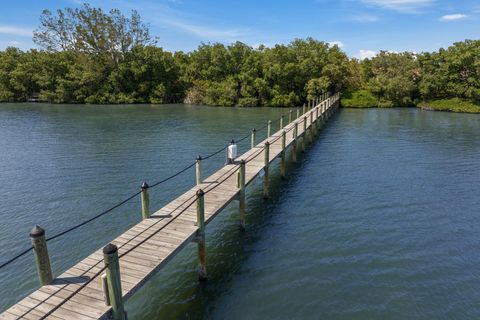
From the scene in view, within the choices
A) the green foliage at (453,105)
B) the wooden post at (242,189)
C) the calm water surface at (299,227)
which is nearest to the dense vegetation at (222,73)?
the green foliage at (453,105)

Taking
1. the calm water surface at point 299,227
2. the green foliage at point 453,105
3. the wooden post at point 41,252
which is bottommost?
the calm water surface at point 299,227

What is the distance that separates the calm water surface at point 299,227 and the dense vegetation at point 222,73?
31.2 meters

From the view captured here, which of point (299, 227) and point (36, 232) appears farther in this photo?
point (299, 227)

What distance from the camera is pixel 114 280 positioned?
7.16 m

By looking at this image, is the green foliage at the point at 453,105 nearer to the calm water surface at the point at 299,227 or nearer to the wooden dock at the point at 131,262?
the calm water surface at the point at 299,227

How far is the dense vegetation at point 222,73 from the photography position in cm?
5816

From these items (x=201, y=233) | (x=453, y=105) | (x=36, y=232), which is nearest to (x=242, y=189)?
(x=201, y=233)

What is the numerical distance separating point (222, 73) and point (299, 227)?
60597 mm

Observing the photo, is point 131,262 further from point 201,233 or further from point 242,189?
point 242,189

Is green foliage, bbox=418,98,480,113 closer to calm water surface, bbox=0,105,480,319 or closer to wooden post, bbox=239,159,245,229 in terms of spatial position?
calm water surface, bbox=0,105,480,319

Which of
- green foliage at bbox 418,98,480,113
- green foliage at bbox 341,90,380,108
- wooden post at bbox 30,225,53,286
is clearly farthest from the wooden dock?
green foliage at bbox 418,98,480,113

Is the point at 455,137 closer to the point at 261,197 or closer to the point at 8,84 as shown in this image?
the point at 261,197

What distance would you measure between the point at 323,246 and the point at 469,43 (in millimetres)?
57616

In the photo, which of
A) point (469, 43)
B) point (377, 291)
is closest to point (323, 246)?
point (377, 291)
